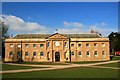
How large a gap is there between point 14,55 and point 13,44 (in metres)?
2.54

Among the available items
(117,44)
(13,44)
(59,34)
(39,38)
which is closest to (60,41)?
(59,34)

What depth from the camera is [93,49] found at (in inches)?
2103

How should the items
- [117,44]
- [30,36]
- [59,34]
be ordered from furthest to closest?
[117,44] < [30,36] < [59,34]

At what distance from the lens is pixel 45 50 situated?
53250 millimetres

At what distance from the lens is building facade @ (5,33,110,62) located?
174 feet

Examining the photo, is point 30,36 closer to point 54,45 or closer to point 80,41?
point 54,45

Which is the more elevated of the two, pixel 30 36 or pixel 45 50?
pixel 30 36

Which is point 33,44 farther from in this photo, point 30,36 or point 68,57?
point 68,57

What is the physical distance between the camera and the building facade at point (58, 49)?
2087 inches

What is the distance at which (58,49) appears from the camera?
5312 centimetres

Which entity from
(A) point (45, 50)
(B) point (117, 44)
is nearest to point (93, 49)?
(A) point (45, 50)

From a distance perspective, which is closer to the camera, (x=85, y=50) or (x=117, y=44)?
(x=85, y=50)

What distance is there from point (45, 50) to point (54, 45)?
7.74ft

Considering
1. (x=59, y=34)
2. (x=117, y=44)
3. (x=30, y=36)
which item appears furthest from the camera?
(x=117, y=44)
